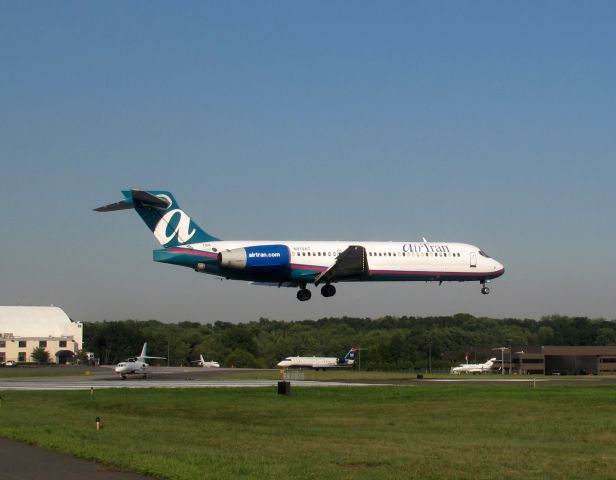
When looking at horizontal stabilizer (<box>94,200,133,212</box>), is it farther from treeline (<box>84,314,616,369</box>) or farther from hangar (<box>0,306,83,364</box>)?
hangar (<box>0,306,83,364</box>)

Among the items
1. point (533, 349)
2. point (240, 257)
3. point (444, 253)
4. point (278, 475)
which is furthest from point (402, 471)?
point (533, 349)

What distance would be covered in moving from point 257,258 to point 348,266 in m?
5.79

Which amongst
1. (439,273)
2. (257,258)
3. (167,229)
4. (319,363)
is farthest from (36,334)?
(257,258)

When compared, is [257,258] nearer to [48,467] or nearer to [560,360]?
[48,467]

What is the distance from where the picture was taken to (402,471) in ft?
62.1

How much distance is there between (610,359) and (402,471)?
109868mm

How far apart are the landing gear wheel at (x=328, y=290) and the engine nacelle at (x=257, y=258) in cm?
412

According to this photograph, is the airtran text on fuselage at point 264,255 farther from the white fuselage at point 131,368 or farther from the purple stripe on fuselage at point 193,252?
the white fuselage at point 131,368

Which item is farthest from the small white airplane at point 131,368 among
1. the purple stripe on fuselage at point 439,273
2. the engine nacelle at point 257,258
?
the purple stripe on fuselage at point 439,273

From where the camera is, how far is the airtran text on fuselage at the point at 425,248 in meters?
55.6

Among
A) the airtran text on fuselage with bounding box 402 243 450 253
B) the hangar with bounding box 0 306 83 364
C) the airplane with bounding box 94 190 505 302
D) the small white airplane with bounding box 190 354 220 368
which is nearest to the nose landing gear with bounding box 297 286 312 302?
the airplane with bounding box 94 190 505 302

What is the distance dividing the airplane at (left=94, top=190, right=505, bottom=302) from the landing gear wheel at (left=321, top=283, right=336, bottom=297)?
0.06 meters

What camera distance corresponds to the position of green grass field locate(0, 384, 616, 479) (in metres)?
19.5

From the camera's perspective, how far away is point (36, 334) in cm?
13512
